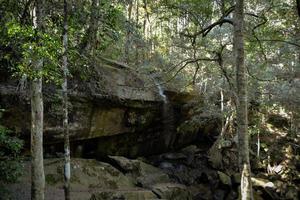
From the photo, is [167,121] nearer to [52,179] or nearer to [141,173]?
[141,173]

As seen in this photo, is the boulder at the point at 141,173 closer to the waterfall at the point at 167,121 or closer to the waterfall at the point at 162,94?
the waterfall at the point at 167,121

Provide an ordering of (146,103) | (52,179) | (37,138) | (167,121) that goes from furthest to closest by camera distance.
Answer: (167,121) → (146,103) → (52,179) → (37,138)

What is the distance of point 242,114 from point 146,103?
10402mm

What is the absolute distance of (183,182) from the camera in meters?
18.4

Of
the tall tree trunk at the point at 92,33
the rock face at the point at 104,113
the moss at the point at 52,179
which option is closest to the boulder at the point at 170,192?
the rock face at the point at 104,113

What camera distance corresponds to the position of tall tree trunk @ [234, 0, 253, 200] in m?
7.34

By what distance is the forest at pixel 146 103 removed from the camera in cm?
884

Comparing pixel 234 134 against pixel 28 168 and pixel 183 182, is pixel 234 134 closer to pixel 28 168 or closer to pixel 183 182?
pixel 183 182

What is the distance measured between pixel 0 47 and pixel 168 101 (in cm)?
1100

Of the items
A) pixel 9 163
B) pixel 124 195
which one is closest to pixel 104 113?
pixel 124 195

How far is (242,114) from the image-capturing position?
25.1 ft

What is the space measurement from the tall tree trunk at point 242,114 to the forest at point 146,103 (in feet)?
0.07

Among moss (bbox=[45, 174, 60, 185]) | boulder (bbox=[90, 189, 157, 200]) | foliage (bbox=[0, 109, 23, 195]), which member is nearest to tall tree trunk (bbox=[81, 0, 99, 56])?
→ foliage (bbox=[0, 109, 23, 195])

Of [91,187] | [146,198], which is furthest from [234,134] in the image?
[91,187]
